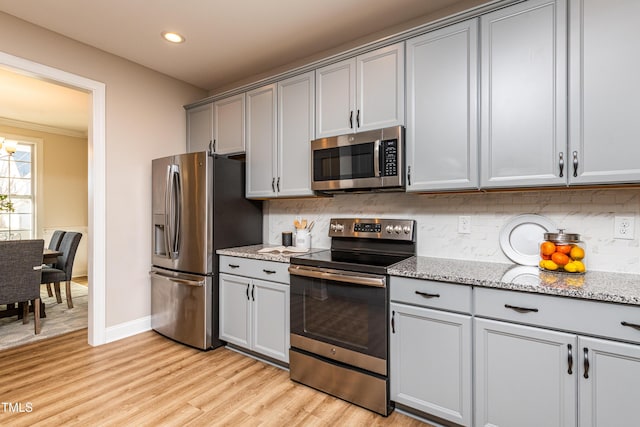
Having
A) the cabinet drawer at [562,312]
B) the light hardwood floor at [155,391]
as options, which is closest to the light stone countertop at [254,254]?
the light hardwood floor at [155,391]

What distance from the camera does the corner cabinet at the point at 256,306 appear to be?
2.50m

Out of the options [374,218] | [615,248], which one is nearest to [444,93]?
[374,218]

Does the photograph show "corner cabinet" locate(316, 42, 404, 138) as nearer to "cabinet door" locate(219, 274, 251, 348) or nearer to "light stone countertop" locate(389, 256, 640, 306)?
"light stone countertop" locate(389, 256, 640, 306)

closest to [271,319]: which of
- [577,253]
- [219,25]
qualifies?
[577,253]

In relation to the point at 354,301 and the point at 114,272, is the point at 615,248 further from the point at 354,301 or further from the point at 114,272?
the point at 114,272

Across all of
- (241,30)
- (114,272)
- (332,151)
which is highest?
(241,30)

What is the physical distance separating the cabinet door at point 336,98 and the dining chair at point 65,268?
11.9 feet

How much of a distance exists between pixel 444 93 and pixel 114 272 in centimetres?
309

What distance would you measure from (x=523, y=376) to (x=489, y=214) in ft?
3.26

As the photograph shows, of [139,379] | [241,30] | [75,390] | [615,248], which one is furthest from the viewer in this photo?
[241,30]

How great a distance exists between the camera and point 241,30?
8.58 feet

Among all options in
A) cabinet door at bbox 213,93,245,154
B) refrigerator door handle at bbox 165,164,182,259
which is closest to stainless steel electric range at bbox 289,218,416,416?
refrigerator door handle at bbox 165,164,182,259

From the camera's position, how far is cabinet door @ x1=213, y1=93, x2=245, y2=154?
122 inches

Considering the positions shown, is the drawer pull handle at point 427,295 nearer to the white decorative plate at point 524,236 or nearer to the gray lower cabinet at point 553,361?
the gray lower cabinet at point 553,361
